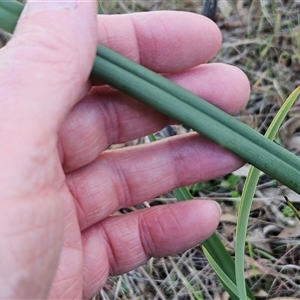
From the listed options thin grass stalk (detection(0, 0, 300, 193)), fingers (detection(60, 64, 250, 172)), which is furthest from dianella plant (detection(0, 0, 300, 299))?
fingers (detection(60, 64, 250, 172))

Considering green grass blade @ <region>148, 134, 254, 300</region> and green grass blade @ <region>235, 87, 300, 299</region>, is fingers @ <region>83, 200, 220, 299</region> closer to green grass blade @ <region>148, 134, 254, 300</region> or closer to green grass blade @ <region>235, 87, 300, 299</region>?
green grass blade @ <region>148, 134, 254, 300</region>

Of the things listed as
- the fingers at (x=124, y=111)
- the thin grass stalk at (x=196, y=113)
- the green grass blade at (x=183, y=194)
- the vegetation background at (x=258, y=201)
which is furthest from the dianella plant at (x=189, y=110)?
the vegetation background at (x=258, y=201)

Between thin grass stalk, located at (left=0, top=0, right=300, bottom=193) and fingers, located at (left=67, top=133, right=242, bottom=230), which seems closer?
thin grass stalk, located at (left=0, top=0, right=300, bottom=193)

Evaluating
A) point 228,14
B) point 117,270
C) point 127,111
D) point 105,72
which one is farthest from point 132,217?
point 228,14

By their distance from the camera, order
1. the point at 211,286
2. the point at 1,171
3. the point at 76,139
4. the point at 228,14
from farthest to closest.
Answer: the point at 228,14
the point at 211,286
the point at 76,139
the point at 1,171

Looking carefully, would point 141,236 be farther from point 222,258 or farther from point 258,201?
point 258,201

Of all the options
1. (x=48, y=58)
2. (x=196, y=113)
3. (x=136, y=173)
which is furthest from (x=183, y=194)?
(x=48, y=58)

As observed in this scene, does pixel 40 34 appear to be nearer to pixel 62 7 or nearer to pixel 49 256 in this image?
pixel 62 7
